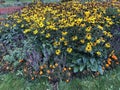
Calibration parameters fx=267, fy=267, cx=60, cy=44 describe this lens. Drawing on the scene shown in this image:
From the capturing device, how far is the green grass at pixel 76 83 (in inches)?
190

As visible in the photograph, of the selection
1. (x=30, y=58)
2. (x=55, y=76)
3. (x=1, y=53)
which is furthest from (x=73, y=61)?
(x=1, y=53)

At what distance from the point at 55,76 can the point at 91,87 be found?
0.69 meters

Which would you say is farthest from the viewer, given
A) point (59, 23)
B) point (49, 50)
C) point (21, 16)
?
point (21, 16)

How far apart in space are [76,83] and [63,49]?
2.31ft

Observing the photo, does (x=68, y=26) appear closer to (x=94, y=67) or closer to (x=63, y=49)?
(x=63, y=49)

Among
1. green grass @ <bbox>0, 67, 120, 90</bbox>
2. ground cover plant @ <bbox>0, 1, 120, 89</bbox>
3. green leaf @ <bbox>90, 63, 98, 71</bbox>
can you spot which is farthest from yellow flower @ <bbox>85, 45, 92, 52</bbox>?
green grass @ <bbox>0, 67, 120, 90</bbox>

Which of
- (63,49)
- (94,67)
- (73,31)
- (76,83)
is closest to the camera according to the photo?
(76,83)

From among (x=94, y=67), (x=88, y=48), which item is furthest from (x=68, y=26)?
(x=94, y=67)

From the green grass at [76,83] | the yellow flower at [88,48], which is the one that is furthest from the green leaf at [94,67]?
the yellow flower at [88,48]

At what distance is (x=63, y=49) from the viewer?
16.8ft

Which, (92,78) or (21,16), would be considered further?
(21,16)

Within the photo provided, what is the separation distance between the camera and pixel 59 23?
18.0 ft

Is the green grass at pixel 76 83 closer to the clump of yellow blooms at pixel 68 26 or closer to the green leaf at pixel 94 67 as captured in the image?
the green leaf at pixel 94 67

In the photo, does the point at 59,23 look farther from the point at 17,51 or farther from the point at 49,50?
the point at 17,51
